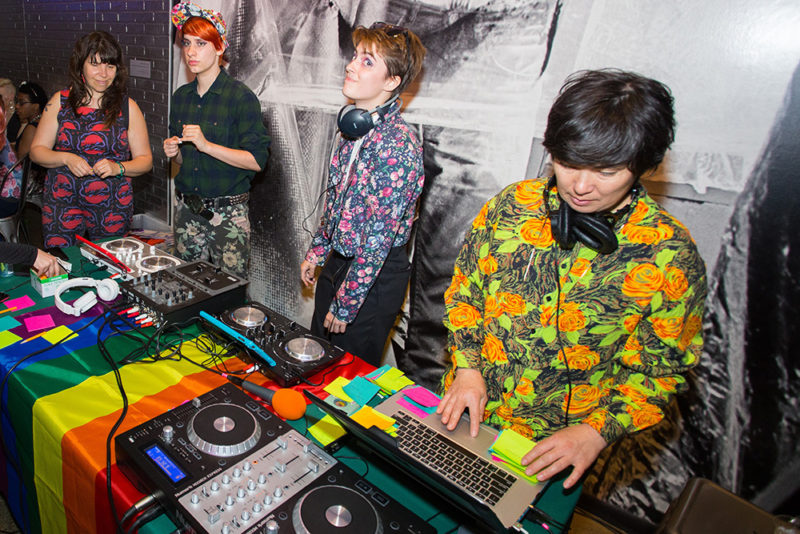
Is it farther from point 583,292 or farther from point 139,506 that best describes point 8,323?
point 583,292

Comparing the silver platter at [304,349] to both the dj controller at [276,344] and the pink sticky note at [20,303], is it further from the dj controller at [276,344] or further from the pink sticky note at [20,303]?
the pink sticky note at [20,303]

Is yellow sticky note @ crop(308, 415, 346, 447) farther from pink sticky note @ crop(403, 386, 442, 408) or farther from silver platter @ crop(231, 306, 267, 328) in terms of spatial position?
silver platter @ crop(231, 306, 267, 328)

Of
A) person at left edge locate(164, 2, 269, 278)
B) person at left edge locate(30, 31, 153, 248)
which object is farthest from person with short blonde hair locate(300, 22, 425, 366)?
person at left edge locate(30, 31, 153, 248)

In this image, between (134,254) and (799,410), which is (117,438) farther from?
(799,410)

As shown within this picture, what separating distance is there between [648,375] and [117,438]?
1.22 m

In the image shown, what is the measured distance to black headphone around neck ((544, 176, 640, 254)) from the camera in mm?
1020

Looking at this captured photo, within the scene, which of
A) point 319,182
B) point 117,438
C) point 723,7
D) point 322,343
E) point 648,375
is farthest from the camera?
point 319,182

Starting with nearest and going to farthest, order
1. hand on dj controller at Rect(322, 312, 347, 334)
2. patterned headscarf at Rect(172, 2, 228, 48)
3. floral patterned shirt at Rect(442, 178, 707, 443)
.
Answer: floral patterned shirt at Rect(442, 178, 707, 443), hand on dj controller at Rect(322, 312, 347, 334), patterned headscarf at Rect(172, 2, 228, 48)

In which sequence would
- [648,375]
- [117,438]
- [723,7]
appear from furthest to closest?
[723,7] < [648,375] < [117,438]

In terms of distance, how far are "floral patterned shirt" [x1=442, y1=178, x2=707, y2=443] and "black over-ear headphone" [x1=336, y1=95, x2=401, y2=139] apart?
2.38ft

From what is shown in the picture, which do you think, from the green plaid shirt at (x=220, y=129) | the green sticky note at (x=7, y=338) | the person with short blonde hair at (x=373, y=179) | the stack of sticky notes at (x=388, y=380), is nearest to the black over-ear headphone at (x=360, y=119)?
the person with short blonde hair at (x=373, y=179)

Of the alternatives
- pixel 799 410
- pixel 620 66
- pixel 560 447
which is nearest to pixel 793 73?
pixel 620 66

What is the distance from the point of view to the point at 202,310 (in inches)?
58.8

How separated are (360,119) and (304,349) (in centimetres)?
92
